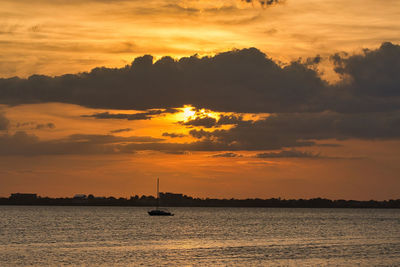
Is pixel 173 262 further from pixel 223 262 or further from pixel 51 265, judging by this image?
pixel 51 265

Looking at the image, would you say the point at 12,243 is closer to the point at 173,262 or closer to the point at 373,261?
the point at 173,262

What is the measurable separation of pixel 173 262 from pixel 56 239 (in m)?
50.1

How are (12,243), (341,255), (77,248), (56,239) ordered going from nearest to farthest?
1. (341,255)
2. (77,248)
3. (12,243)
4. (56,239)

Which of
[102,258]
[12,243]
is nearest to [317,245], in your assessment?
[102,258]

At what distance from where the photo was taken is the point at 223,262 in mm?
96125

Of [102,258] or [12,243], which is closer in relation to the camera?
[102,258]

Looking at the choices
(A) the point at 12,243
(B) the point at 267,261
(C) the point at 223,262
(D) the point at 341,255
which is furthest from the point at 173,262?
(A) the point at 12,243

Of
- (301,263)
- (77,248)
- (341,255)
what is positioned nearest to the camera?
(301,263)

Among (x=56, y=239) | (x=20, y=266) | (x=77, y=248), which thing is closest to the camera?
(x=20, y=266)

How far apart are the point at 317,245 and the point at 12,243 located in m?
59.9

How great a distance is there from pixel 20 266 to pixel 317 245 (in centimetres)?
6432

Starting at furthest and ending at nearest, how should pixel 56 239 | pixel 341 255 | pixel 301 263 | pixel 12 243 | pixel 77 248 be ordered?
pixel 56 239 → pixel 12 243 → pixel 77 248 → pixel 341 255 → pixel 301 263

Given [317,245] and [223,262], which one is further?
[317,245]

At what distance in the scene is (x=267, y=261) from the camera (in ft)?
324
